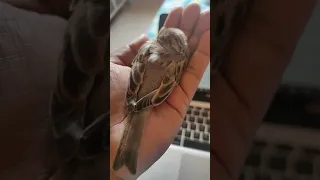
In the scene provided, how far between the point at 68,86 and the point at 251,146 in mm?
330

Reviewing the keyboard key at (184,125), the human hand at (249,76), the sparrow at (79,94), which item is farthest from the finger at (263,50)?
the sparrow at (79,94)

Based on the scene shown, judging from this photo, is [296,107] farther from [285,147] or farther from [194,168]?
[194,168]

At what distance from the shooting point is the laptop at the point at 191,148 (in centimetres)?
64

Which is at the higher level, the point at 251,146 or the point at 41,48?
the point at 41,48

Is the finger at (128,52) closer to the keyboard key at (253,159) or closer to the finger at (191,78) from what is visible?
the finger at (191,78)

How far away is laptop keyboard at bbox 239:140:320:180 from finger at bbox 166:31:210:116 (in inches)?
5.1

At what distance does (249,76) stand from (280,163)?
14cm

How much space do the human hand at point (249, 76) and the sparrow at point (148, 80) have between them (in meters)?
0.07

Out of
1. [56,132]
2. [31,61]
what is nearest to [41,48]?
[31,61]

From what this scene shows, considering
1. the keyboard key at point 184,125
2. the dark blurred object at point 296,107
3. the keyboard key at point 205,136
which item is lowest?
the keyboard key at point 205,136

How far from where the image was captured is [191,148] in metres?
0.66

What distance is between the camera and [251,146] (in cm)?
61

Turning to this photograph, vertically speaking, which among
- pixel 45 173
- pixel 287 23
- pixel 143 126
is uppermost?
pixel 287 23

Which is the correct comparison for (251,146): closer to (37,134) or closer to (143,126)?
(143,126)
